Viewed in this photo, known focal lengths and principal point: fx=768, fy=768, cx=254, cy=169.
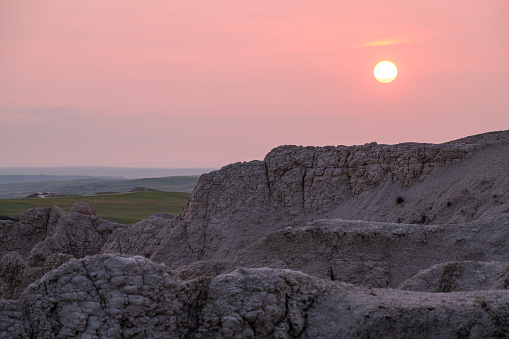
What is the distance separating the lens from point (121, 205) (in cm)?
7544

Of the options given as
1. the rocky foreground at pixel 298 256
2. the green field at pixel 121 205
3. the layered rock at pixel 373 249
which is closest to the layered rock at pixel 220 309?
the rocky foreground at pixel 298 256

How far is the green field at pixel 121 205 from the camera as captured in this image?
6725 cm

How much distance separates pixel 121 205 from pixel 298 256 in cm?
5614

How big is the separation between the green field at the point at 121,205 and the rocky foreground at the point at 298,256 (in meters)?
29.5

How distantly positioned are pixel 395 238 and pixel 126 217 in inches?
1831

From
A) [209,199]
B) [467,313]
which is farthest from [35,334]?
[209,199]

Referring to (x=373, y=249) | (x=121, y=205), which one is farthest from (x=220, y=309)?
(x=121, y=205)

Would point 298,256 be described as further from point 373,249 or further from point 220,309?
Result: point 220,309

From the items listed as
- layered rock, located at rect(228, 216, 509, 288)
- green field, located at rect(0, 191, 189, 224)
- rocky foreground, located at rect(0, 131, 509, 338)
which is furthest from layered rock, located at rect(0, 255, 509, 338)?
green field, located at rect(0, 191, 189, 224)

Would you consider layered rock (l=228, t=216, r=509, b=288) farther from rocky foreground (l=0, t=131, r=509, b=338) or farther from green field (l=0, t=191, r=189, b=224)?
green field (l=0, t=191, r=189, b=224)

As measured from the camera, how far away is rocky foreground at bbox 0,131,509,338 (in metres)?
12.5

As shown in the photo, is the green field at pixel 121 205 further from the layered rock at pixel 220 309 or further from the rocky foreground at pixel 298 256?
the layered rock at pixel 220 309

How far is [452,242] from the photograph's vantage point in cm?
2048

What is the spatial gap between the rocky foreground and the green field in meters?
29.5
